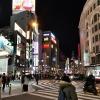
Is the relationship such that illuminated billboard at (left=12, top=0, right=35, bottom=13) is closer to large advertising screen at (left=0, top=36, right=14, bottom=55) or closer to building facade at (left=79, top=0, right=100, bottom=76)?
building facade at (left=79, top=0, right=100, bottom=76)

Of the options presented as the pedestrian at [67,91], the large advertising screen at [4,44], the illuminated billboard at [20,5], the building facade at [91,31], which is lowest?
the pedestrian at [67,91]

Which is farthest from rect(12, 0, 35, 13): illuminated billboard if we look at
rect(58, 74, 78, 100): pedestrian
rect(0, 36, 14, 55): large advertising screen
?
rect(58, 74, 78, 100): pedestrian

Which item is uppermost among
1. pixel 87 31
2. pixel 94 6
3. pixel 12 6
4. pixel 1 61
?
pixel 12 6

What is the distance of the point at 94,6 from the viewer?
90.5 m

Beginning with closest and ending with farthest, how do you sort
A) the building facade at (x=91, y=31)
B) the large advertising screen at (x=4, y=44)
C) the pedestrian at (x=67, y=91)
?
the pedestrian at (x=67, y=91), the large advertising screen at (x=4, y=44), the building facade at (x=91, y=31)

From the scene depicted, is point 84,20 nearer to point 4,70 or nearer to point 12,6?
point 12,6

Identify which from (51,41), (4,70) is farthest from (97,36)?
(51,41)

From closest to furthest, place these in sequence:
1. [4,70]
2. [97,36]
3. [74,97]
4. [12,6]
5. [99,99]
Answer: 1. [74,97]
2. [99,99]
3. [4,70]
4. [97,36]
5. [12,6]

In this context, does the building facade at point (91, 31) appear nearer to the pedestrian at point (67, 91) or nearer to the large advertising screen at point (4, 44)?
the large advertising screen at point (4, 44)

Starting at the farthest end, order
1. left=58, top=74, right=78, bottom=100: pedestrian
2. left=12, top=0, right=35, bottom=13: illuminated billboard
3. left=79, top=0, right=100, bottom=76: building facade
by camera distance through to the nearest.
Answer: left=12, top=0, right=35, bottom=13: illuminated billboard
left=79, top=0, right=100, bottom=76: building facade
left=58, top=74, right=78, bottom=100: pedestrian

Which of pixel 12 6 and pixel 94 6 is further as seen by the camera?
pixel 12 6

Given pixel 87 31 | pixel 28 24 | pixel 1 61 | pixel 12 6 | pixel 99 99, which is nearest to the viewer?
pixel 99 99

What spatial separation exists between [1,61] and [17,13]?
7106 cm

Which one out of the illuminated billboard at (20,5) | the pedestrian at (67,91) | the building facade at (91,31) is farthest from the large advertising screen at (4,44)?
the pedestrian at (67,91)
